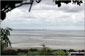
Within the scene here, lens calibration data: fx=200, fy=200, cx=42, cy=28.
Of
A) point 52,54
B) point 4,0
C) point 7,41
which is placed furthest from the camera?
point 7,41

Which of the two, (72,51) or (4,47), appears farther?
(72,51)

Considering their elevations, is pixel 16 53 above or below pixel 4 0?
below

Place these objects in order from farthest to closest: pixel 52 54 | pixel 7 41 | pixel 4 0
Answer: pixel 7 41
pixel 52 54
pixel 4 0

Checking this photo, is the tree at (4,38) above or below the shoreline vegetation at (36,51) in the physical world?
above

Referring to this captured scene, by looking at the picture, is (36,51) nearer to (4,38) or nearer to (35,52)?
(35,52)

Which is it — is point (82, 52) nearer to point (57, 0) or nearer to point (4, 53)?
point (57, 0)

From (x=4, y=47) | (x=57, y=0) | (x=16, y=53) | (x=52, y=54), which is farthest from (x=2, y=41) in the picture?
(x=57, y=0)

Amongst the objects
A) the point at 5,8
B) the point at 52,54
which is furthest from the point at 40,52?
the point at 5,8

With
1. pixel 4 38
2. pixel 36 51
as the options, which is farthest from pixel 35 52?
pixel 4 38

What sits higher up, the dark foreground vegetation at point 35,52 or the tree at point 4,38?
the tree at point 4,38

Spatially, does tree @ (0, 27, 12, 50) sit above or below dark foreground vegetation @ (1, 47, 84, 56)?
above

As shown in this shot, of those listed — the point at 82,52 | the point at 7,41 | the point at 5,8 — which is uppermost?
the point at 5,8
